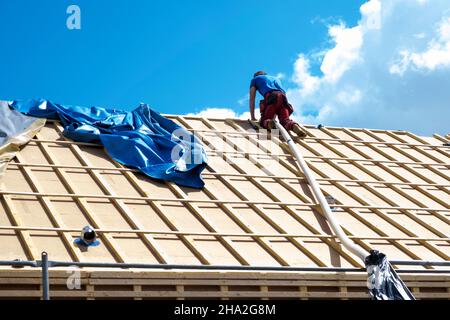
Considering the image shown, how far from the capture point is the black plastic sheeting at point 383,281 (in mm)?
8804

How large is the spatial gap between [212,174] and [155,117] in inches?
67.7

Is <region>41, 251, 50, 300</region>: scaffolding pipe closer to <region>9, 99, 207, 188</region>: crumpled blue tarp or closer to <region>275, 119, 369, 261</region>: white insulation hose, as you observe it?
<region>9, 99, 207, 188</region>: crumpled blue tarp

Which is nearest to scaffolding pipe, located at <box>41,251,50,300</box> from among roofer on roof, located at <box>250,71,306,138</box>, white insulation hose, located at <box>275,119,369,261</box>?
white insulation hose, located at <box>275,119,369,261</box>

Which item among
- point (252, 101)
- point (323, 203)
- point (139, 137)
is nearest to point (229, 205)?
point (323, 203)

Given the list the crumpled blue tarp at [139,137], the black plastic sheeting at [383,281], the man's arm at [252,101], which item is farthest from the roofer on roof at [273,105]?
the black plastic sheeting at [383,281]

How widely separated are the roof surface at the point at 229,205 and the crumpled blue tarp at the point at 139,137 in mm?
173

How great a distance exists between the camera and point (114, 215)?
9.61 meters

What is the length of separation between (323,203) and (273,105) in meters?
3.21

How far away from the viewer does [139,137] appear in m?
11.6

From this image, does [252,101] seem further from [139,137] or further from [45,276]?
[45,276]

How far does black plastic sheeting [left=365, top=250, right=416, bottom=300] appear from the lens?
8804 mm

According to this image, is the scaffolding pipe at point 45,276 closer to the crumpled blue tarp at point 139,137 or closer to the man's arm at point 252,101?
the crumpled blue tarp at point 139,137

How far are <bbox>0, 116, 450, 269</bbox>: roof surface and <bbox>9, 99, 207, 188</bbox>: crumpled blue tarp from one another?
173mm

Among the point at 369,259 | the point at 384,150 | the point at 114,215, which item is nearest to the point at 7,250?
the point at 114,215
